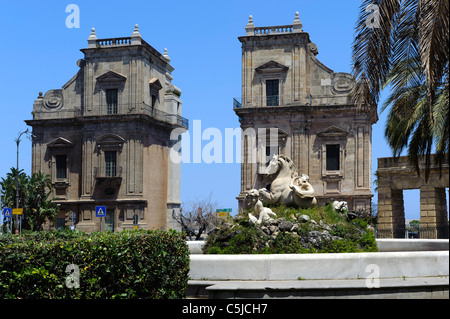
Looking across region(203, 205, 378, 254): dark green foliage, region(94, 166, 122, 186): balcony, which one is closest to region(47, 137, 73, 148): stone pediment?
region(94, 166, 122, 186): balcony

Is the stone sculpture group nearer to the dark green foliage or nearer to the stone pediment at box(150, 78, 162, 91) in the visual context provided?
the dark green foliage

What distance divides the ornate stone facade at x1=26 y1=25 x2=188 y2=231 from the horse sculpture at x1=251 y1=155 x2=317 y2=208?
1198 inches

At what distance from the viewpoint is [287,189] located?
1541 cm

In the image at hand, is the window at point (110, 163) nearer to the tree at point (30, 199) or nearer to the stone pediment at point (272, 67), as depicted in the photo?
the tree at point (30, 199)

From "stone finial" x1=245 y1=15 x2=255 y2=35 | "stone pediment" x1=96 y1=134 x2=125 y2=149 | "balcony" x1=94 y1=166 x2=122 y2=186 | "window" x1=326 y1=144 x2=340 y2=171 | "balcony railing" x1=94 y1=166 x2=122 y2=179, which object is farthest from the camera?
"stone pediment" x1=96 y1=134 x2=125 y2=149

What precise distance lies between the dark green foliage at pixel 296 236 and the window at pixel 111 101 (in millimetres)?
33749

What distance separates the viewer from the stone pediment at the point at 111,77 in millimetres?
47022

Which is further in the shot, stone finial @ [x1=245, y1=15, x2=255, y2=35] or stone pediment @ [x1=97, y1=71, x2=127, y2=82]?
stone pediment @ [x1=97, y1=71, x2=127, y2=82]

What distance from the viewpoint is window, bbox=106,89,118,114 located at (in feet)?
155

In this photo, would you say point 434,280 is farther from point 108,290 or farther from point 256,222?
point 108,290

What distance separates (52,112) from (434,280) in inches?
1653

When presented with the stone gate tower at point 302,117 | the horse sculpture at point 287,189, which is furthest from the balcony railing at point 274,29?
the horse sculpture at point 287,189

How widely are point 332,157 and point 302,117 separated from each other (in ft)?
11.0

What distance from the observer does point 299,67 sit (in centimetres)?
4359
